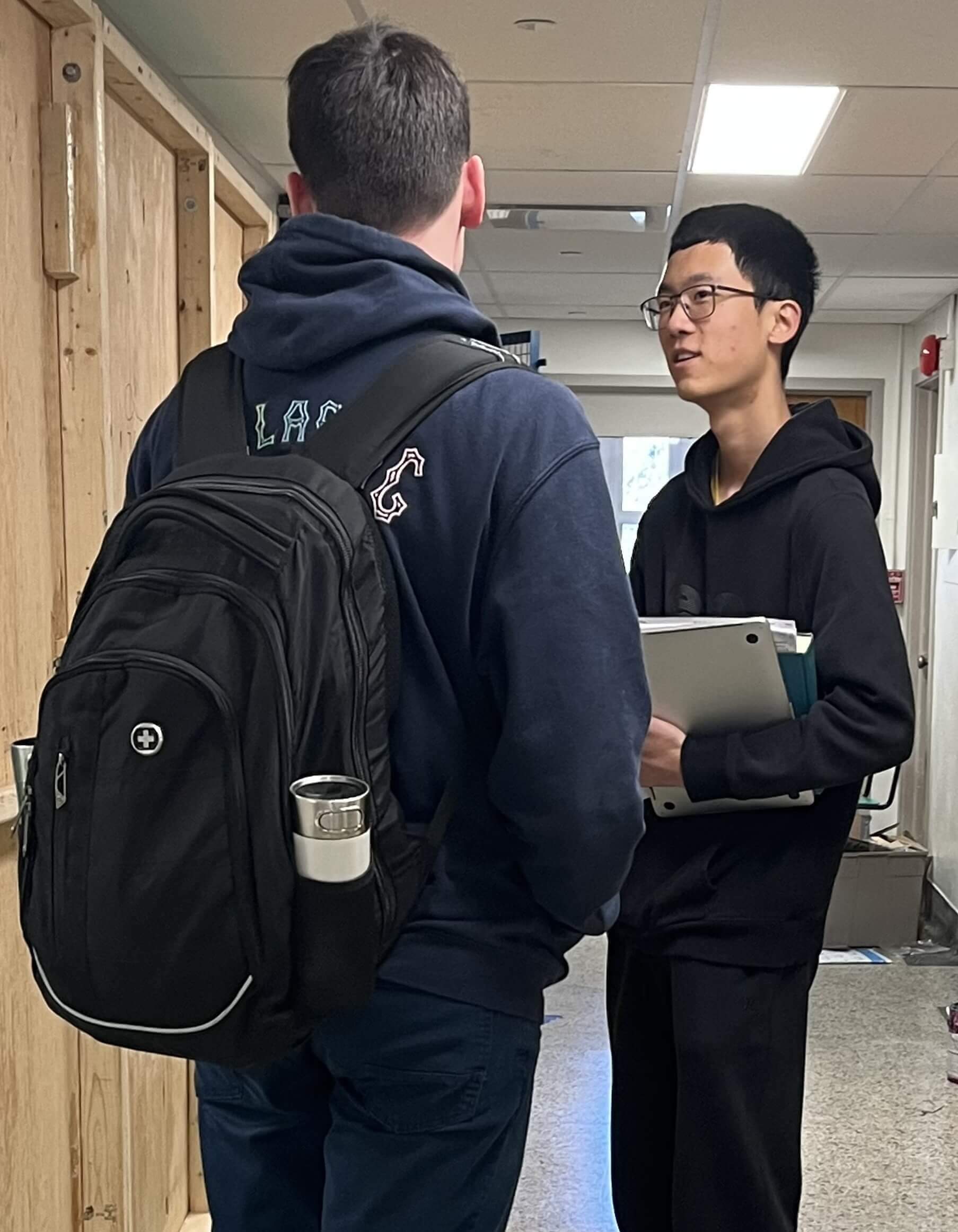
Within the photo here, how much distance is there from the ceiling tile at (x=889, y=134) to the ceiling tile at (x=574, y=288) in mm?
1316

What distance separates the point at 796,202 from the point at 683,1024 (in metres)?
2.58

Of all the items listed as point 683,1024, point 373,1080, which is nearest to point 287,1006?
point 373,1080

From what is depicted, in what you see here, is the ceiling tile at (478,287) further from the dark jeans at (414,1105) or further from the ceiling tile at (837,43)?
the dark jeans at (414,1105)

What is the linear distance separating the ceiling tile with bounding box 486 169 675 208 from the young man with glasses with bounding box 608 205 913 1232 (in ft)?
5.22

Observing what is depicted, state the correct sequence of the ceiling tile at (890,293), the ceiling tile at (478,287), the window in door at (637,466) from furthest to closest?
1. the window in door at (637,466)
2. the ceiling tile at (478,287)
3. the ceiling tile at (890,293)

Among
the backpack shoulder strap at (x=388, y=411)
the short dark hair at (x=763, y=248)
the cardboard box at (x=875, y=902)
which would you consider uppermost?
the short dark hair at (x=763, y=248)

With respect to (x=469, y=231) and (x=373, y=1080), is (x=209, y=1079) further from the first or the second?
(x=469, y=231)

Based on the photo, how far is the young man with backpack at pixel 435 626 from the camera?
0.88 m

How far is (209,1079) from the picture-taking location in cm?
101

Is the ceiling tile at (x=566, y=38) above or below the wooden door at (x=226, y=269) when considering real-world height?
above

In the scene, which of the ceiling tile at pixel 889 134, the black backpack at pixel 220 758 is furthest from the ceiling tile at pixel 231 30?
the black backpack at pixel 220 758

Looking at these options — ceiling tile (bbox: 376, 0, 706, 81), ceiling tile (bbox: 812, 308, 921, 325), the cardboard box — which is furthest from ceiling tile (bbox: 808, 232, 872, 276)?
the cardboard box

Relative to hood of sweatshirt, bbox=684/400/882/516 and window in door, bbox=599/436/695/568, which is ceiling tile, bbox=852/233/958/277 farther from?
hood of sweatshirt, bbox=684/400/882/516

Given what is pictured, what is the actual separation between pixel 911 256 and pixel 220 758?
3714mm
